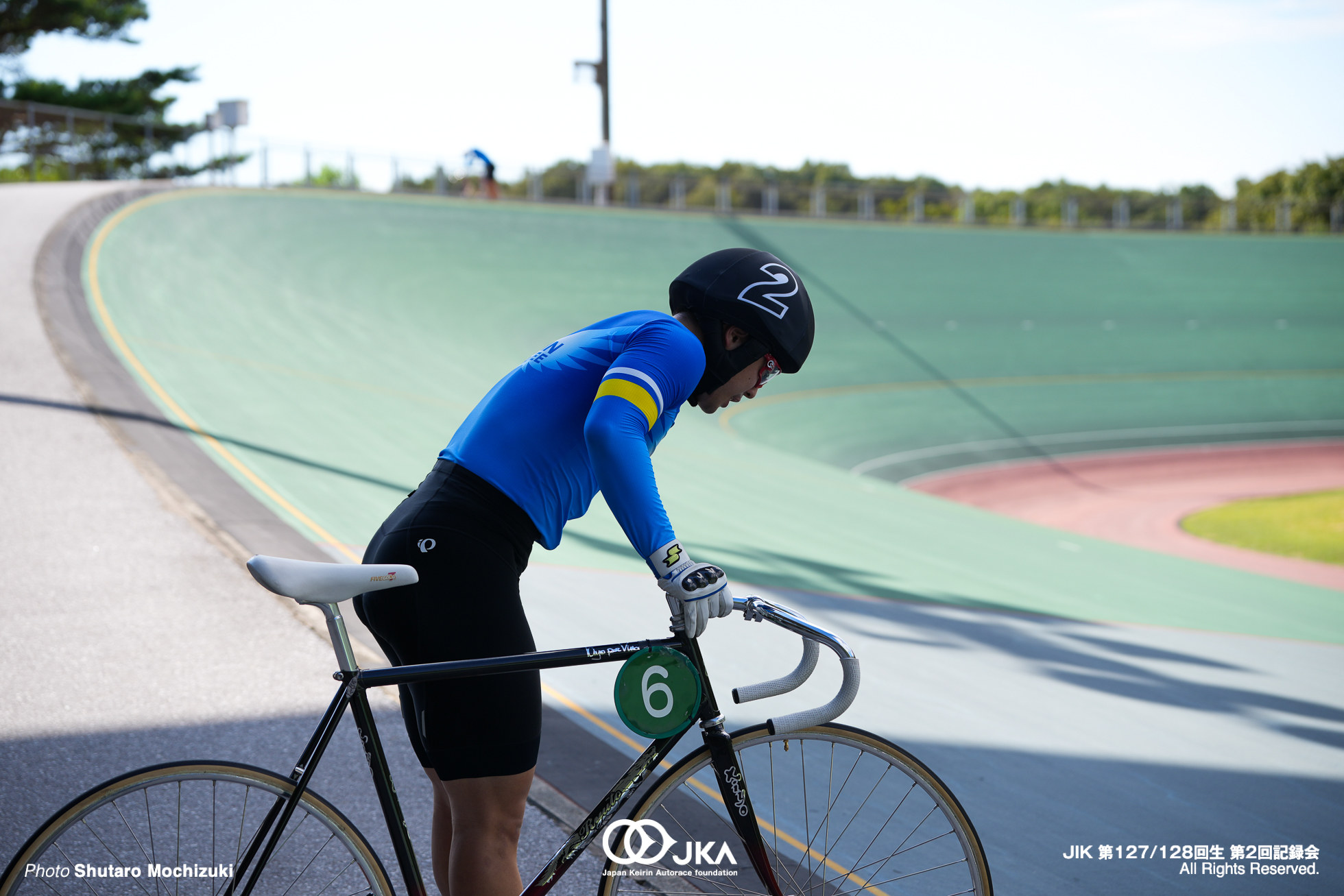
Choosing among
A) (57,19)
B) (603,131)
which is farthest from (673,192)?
(57,19)

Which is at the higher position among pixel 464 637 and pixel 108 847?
pixel 464 637

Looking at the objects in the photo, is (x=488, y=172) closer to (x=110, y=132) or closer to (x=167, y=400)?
(x=110, y=132)

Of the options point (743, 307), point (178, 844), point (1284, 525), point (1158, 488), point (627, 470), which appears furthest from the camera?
point (1158, 488)

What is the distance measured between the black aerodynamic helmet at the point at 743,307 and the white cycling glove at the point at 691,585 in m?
0.35

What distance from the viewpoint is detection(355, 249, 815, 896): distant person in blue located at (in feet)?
6.08

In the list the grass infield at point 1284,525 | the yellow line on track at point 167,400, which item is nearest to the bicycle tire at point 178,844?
the yellow line on track at point 167,400

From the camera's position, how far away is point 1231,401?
2361 cm

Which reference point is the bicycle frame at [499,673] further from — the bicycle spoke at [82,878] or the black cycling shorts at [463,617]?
the bicycle spoke at [82,878]

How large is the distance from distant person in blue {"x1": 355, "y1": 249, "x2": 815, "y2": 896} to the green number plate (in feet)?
0.32

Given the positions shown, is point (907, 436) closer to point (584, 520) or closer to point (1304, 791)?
point (584, 520)

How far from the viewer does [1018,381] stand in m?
22.2

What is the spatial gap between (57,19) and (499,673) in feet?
120

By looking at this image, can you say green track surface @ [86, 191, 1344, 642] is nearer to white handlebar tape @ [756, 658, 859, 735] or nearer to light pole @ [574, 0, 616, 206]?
light pole @ [574, 0, 616, 206]

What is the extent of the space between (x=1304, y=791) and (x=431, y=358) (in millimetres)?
12189
